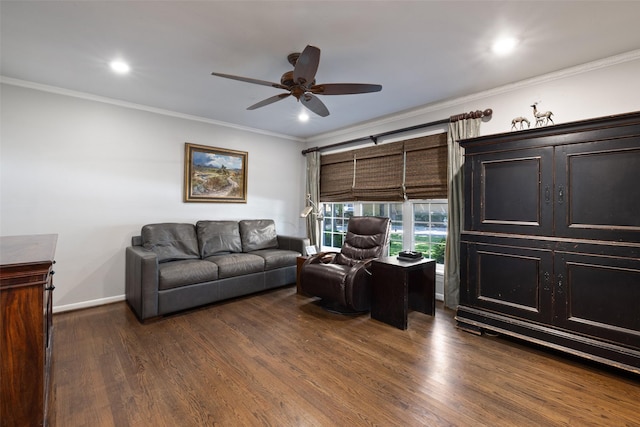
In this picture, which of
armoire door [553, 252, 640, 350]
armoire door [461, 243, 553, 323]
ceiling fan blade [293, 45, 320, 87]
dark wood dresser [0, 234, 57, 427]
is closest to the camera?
dark wood dresser [0, 234, 57, 427]

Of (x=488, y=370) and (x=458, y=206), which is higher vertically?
(x=458, y=206)

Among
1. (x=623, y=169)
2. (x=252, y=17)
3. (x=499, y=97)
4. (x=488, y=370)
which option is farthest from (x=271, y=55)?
(x=488, y=370)

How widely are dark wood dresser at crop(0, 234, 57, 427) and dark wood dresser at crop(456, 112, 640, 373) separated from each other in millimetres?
3068

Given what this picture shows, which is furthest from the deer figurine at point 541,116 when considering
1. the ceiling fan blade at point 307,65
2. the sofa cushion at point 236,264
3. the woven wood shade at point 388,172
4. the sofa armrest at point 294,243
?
the sofa cushion at point 236,264

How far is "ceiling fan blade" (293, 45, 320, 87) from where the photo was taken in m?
1.85

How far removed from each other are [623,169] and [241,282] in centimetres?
375

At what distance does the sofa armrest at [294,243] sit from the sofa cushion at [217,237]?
0.69 m

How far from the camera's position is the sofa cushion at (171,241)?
11.5 ft

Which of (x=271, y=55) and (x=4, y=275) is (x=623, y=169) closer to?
(x=271, y=55)

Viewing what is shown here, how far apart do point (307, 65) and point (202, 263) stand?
2.51 metres

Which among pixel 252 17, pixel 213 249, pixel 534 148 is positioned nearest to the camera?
pixel 252 17

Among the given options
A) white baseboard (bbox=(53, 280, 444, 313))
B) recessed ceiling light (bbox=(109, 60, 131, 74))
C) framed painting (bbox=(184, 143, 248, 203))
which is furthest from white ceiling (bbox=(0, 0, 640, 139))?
white baseboard (bbox=(53, 280, 444, 313))

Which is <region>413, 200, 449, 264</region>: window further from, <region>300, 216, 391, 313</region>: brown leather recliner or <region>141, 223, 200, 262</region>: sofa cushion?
<region>141, 223, 200, 262</region>: sofa cushion

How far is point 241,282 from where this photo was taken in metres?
3.62
